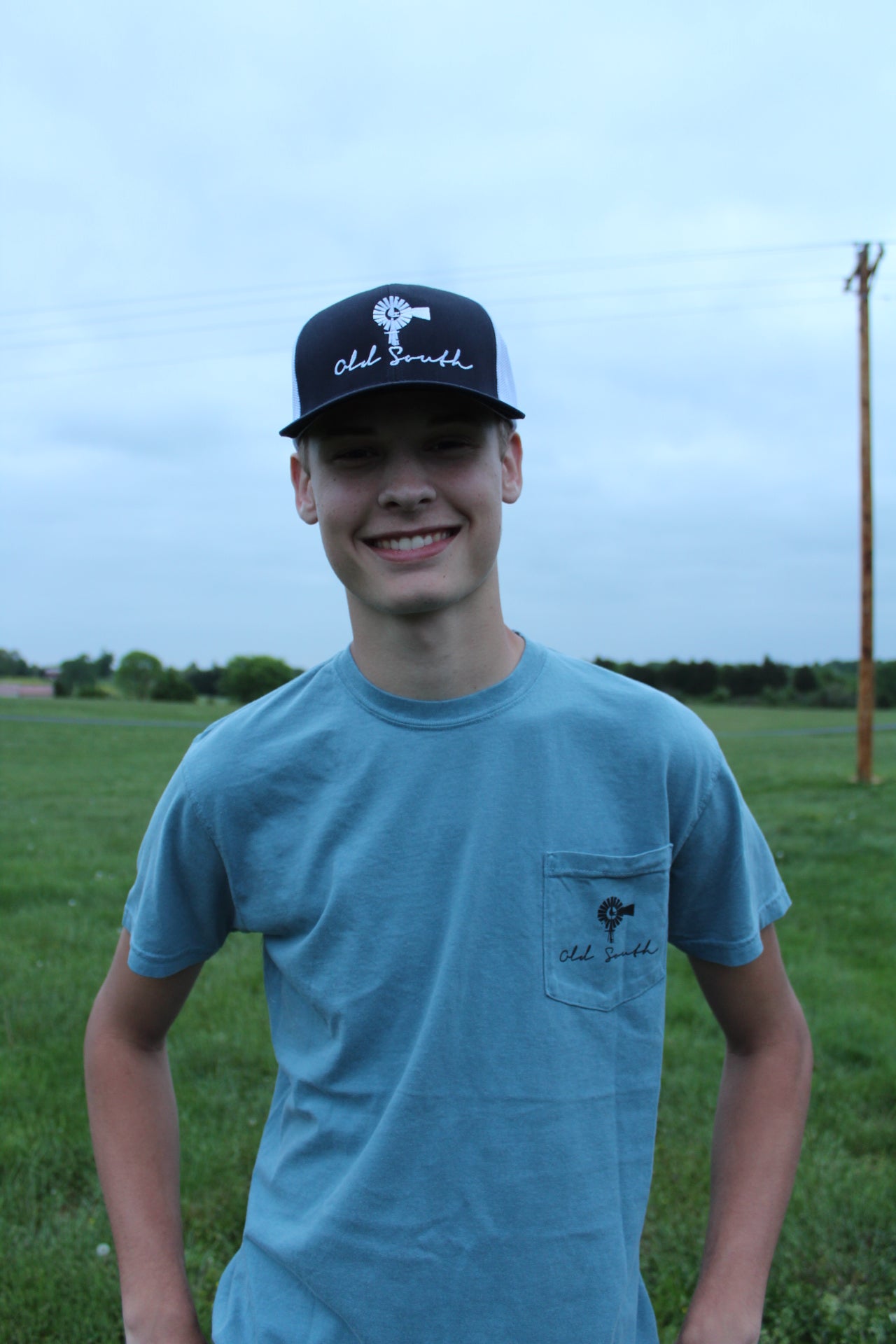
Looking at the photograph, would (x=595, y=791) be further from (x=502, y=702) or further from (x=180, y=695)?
(x=180, y=695)

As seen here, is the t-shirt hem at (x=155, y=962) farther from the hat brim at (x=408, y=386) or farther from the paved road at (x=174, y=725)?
the paved road at (x=174, y=725)

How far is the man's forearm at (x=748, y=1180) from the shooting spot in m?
1.52

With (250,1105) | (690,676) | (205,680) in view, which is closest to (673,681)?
(690,676)

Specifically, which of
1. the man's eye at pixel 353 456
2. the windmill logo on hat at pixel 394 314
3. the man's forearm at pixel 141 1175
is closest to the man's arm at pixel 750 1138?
the man's forearm at pixel 141 1175

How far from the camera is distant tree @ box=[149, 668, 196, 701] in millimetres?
68562

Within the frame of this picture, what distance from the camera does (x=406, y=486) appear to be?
62.8 inches

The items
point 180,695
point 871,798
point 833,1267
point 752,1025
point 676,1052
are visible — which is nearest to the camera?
point 752,1025

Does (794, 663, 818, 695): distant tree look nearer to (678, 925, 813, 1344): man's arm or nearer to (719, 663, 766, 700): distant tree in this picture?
(719, 663, 766, 700): distant tree

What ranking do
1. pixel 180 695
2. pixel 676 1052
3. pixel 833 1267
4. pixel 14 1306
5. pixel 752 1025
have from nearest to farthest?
1. pixel 752 1025
2. pixel 14 1306
3. pixel 833 1267
4. pixel 676 1052
5. pixel 180 695

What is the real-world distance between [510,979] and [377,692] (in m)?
0.51

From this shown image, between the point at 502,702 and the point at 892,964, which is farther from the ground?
the point at 502,702

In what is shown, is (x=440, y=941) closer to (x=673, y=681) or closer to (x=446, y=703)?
(x=446, y=703)

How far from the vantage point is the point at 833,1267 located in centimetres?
344

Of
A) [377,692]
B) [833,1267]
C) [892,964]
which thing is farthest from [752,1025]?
[892,964]
